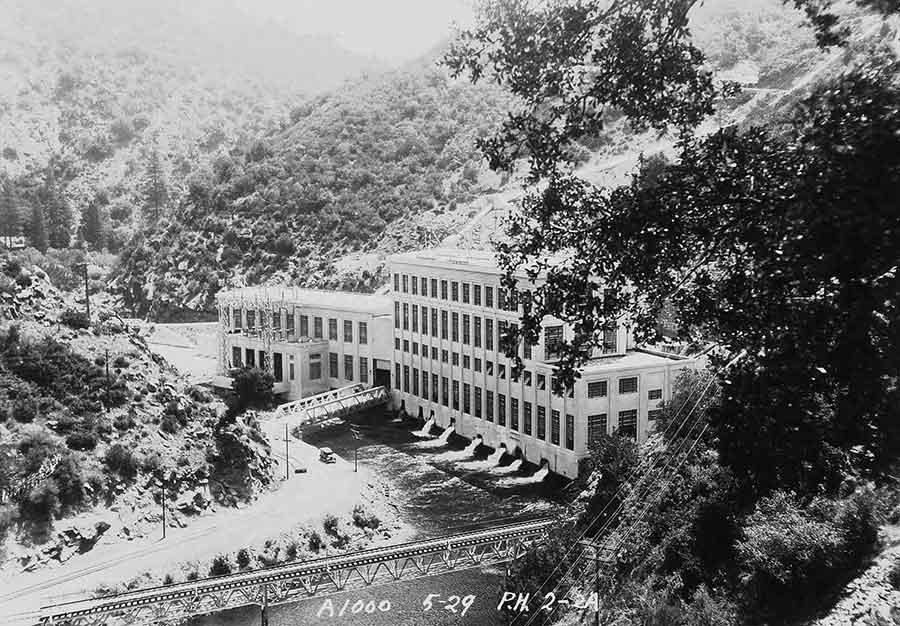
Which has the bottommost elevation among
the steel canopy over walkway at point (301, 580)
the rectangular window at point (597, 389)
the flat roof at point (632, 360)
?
the steel canopy over walkway at point (301, 580)

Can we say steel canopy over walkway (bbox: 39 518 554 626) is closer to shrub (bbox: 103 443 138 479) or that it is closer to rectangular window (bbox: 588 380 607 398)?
shrub (bbox: 103 443 138 479)

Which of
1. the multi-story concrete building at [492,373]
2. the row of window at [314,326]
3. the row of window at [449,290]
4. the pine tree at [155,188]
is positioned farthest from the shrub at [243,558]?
the pine tree at [155,188]

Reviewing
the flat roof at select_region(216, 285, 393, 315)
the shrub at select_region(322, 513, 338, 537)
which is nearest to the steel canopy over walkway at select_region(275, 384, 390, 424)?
the flat roof at select_region(216, 285, 393, 315)

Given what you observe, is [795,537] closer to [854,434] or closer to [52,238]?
[854,434]

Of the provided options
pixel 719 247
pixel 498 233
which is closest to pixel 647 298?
pixel 719 247

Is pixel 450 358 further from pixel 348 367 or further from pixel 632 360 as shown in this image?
pixel 632 360

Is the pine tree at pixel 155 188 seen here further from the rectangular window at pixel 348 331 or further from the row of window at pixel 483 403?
the row of window at pixel 483 403
